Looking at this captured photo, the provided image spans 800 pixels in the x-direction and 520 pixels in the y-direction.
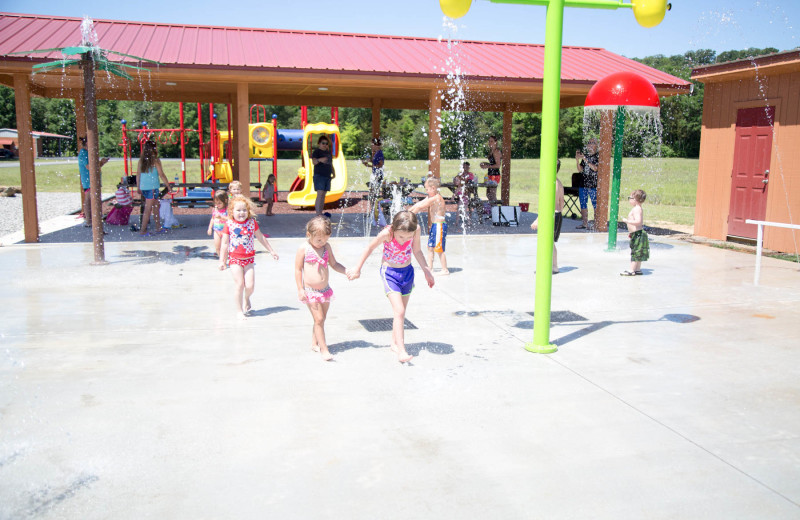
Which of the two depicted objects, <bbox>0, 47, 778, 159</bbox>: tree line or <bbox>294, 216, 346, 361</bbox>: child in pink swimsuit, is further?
<bbox>0, 47, 778, 159</bbox>: tree line

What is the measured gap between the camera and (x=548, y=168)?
17.0ft

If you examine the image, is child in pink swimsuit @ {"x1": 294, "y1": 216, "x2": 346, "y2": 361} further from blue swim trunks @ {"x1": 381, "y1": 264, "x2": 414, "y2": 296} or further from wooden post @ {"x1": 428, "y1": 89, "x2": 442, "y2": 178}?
wooden post @ {"x1": 428, "y1": 89, "x2": 442, "y2": 178}

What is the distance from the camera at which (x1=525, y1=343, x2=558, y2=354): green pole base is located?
5344mm

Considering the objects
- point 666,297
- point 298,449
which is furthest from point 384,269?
point 666,297

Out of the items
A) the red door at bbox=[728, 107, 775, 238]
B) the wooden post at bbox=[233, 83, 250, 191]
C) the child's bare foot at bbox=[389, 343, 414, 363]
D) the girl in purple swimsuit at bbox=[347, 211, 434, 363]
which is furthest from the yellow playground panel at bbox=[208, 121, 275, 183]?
the child's bare foot at bbox=[389, 343, 414, 363]

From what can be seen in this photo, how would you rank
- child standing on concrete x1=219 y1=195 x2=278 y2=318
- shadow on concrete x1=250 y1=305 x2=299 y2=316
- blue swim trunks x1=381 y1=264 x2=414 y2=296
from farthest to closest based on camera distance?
shadow on concrete x1=250 y1=305 x2=299 y2=316, child standing on concrete x1=219 y1=195 x2=278 y2=318, blue swim trunks x1=381 y1=264 x2=414 y2=296

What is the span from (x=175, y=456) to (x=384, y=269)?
7.63ft

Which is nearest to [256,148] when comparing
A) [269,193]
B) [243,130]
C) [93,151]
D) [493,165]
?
[269,193]

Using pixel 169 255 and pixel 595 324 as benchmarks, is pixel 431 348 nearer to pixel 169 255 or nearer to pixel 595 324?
pixel 595 324

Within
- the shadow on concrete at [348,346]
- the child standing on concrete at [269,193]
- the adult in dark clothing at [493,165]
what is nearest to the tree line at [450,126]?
the adult in dark clothing at [493,165]

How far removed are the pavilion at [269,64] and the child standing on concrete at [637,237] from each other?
434 centimetres

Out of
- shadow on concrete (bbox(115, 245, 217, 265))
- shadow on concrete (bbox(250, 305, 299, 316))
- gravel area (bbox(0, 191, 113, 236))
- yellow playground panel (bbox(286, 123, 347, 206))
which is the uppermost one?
yellow playground panel (bbox(286, 123, 347, 206))

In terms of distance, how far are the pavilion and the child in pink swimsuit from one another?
6.97 m

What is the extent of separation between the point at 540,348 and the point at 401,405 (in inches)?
65.3
